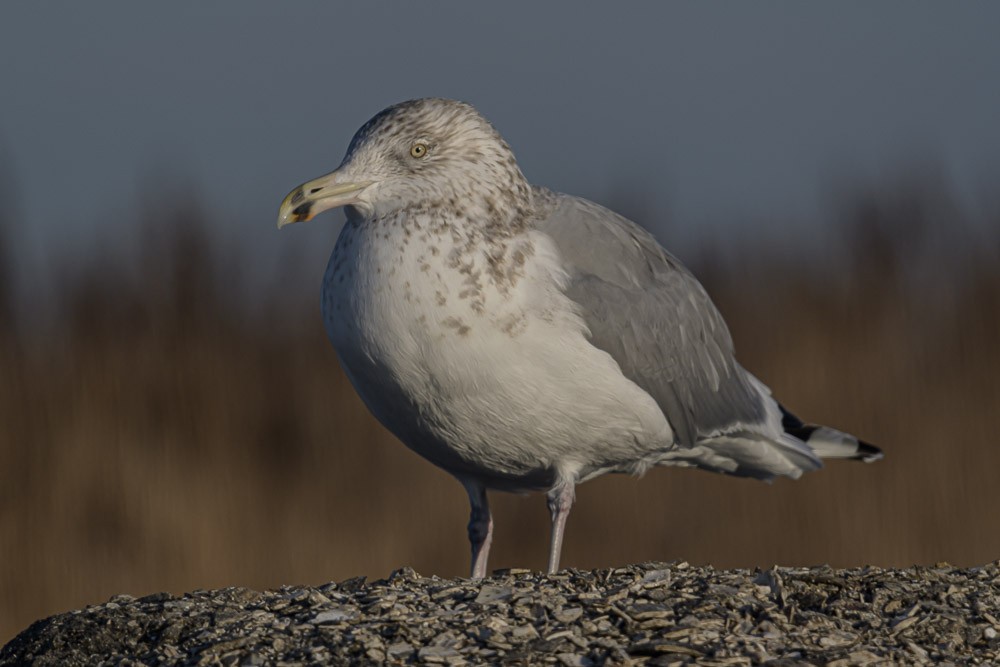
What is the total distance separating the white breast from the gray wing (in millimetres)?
132

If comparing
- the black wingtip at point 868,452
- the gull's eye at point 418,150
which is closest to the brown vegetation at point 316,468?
the black wingtip at point 868,452

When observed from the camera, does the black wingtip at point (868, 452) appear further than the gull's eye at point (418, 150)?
Yes

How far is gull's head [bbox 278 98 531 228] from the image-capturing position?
16.3ft

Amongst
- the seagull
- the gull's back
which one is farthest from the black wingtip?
the seagull

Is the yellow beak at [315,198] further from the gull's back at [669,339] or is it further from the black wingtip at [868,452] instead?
the black wingtip at [868,452]

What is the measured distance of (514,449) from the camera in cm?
501

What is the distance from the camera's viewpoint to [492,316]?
4.71 metres

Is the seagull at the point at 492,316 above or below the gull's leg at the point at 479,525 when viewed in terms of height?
above

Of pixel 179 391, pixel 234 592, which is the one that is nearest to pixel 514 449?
pixel 234 592

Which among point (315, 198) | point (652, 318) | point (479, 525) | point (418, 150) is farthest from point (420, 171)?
point (479, 525)

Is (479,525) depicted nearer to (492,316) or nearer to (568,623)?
(492,316)

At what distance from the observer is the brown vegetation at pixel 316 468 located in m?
7.17

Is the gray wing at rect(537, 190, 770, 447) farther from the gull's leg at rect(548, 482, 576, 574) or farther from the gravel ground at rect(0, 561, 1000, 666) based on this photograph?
the gravel ground at rect(0, 561, 1000, 666)

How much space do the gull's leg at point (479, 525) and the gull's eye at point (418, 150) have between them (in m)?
1.22
